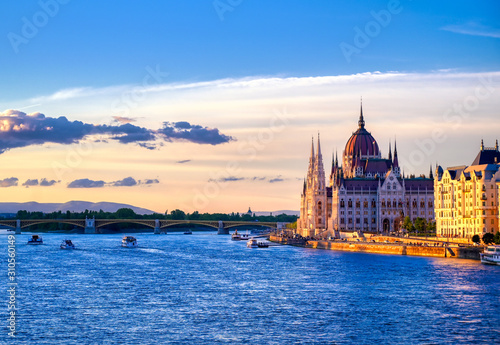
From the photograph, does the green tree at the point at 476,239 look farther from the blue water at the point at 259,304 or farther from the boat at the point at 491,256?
the boat at the point at 491,256

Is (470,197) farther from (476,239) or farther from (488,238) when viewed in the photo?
(488,238)

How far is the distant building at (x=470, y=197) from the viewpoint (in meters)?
130

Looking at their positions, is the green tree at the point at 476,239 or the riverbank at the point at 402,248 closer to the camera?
the riverbank at the point at 402,248

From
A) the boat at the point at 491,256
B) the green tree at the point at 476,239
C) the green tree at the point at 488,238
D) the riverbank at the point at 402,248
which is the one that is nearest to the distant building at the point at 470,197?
the green tree at the point at 476,239

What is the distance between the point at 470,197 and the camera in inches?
5325

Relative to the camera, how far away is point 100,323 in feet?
181

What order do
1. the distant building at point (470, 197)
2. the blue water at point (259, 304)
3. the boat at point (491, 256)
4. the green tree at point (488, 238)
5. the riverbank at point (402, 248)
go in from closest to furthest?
the blue water at point (259, 304)
the boat at point (491, 256)
the riverbank at point (402, 248)
the green tree at point (488, 238)
the distant building at point (470, 197)

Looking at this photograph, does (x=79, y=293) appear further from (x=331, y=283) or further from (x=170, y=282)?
(x=331, y=283)

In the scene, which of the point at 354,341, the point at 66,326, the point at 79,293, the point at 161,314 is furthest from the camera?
the point at 79,293

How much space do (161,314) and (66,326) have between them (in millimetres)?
7930

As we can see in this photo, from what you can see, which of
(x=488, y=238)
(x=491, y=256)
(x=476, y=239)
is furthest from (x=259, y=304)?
(x=476, y=239)

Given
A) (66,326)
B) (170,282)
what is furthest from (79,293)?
(66,326)

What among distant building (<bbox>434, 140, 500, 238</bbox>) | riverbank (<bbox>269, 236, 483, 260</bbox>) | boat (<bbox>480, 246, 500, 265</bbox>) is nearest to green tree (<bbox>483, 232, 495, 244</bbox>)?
riverbank (<bbox>269, 236, 483, 260</bbox>)

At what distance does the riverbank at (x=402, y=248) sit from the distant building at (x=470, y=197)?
1027cm
